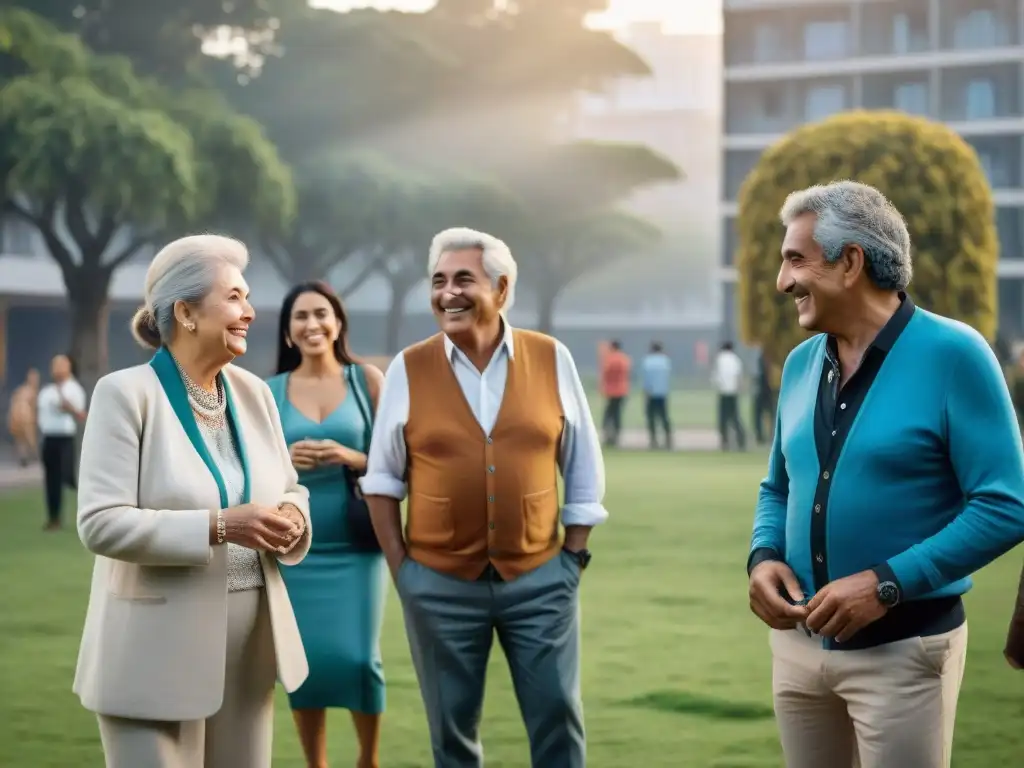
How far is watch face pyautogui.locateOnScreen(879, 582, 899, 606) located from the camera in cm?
304

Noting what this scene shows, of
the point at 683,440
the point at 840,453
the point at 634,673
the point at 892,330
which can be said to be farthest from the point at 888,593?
the point at 683,440

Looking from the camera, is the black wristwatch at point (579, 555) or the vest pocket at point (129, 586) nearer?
the vest pocket at point (129, 586)

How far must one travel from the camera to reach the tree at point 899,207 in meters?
21.8

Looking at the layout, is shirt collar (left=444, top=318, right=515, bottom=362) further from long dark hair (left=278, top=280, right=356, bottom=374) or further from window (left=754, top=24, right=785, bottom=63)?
window (left=754, top=24, right=785, bottom=63)

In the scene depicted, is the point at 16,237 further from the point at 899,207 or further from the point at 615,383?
the point at 899,207

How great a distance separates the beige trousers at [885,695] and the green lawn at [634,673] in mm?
2790

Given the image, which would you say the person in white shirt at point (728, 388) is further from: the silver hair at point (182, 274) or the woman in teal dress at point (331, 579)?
the silver hair at point (182, 274)

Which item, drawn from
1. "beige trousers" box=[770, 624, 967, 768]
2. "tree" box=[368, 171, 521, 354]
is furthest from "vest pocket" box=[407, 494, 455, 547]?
"tree" box=[368, 171, 521, 354]

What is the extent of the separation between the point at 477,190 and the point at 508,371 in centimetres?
3959

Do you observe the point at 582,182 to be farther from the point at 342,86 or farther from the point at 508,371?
the point at 508,371

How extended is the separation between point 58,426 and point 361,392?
8506 millimetres

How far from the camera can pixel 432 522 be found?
4.34 meters

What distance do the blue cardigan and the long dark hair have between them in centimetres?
287

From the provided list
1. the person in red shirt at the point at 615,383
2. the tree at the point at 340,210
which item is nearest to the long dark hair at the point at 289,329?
the person in red shirt at the point at 615,383
